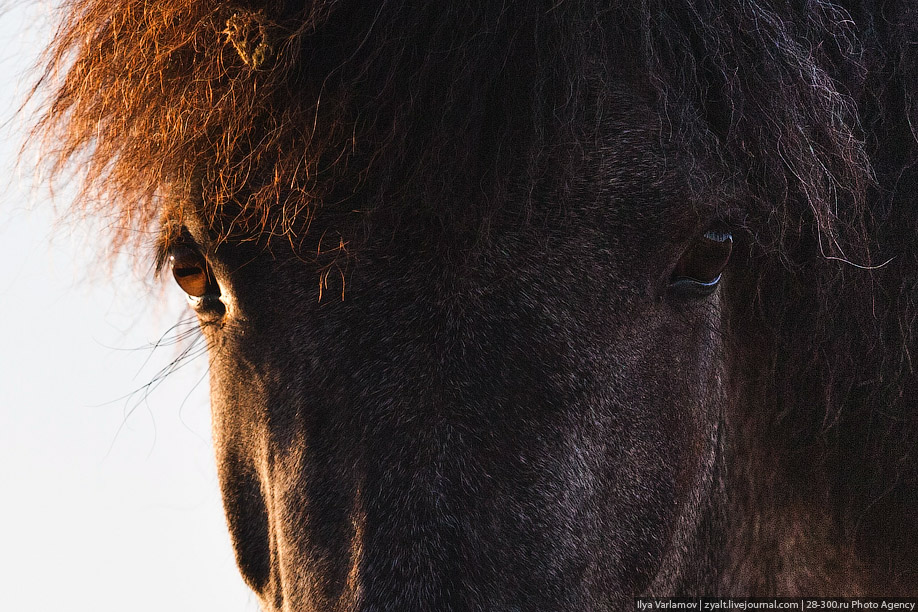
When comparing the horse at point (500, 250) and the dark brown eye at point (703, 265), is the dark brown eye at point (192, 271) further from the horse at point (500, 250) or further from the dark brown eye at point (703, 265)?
the dark brown eye at point (703, 265)

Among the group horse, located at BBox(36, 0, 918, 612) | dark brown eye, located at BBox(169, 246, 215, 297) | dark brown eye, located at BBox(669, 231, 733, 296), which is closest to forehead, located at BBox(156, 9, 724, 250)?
horse, located at BBox(36, 0, 918, 612)

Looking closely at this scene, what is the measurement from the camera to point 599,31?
115 centimetres

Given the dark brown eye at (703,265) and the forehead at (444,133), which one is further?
the dark brown eye at (703,265)

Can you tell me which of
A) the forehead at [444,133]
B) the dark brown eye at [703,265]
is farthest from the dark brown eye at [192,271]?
the dark brown eye at [703,265]

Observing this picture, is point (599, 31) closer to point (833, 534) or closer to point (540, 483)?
point (540, 483)

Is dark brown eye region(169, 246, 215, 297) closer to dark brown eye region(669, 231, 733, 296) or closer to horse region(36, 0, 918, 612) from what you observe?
horse region(36, 0, 918, 612)

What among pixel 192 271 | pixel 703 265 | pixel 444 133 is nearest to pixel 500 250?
pixel 444 133

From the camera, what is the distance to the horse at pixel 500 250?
1.06 meters

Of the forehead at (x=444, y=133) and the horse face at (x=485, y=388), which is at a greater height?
the forehead at (x=444, y=133)

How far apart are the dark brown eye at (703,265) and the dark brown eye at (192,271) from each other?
29.1 inches

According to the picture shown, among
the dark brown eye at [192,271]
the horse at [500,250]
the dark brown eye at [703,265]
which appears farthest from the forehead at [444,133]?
the dark brown eye at [192,271]

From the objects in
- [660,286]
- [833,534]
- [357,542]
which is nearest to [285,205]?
[357,542]

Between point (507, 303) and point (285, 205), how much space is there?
1.06 ft

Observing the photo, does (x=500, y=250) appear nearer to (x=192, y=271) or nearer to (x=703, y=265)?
(x=703, y=265)
